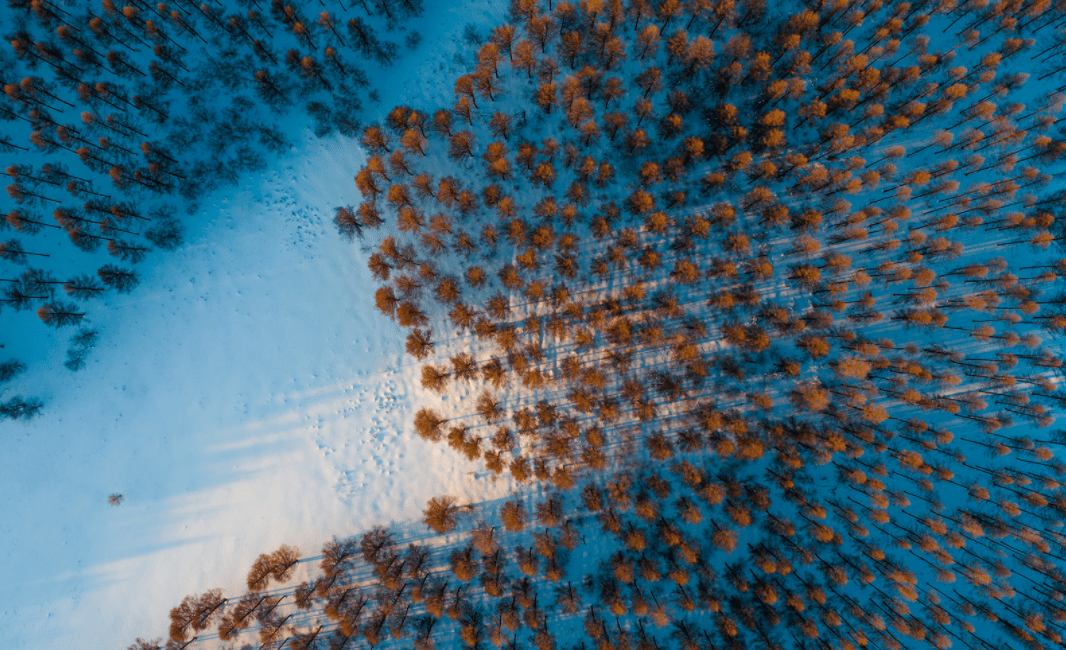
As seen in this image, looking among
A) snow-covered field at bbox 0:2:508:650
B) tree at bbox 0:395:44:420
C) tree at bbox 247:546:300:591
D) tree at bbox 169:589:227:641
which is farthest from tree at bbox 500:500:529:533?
tree at bbox 0:395:44:420

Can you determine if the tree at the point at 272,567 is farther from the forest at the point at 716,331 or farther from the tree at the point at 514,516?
the tree at the point at 514,516

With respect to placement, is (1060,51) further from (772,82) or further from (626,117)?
(626,117)

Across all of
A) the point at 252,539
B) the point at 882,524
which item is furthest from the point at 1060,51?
the point at 252,539

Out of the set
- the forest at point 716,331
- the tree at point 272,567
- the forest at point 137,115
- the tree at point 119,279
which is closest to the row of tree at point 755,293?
the forest at point 716,331

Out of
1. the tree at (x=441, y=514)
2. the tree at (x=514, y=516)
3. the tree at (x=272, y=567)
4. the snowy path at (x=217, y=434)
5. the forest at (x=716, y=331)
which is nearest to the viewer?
the tree at (x=272, y=567)

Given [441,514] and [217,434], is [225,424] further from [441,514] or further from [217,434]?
[441,514]

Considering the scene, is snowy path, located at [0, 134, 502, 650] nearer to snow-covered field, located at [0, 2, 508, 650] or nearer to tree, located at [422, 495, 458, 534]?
snow-covered field, located at [0, 2, 508, 650]
